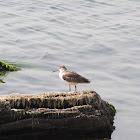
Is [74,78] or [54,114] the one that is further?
[74,78]

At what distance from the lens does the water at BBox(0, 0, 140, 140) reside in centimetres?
1402

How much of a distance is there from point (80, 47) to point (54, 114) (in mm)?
10379

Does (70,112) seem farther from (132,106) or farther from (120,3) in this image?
(120,3)

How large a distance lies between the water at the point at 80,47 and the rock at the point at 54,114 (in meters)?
0.96

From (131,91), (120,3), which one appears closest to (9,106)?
(131,91)

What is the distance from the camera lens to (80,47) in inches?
784

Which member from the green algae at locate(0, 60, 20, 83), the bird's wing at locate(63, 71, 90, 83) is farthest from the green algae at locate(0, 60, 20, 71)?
the bird's wing at locate(63, 71, 90, 83)

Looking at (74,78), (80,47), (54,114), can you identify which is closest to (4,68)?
(74,78)

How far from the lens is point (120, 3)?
27.9 m

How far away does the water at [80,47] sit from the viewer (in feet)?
46.0

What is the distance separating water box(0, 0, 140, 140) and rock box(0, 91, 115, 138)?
0.96 m

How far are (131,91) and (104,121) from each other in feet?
14.2

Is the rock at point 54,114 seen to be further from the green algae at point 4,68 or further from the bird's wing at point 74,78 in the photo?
the green algae at point 4,68

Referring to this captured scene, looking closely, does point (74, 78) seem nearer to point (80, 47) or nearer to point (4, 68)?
point (4, 68)
